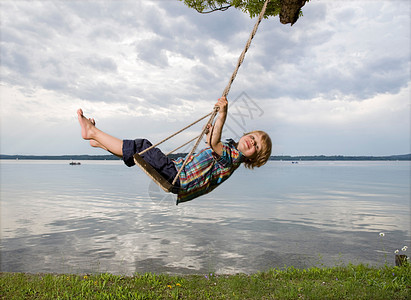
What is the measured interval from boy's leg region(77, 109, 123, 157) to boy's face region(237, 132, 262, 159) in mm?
1011

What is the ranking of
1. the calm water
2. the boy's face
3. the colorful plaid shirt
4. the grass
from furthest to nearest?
the calm water < the grass < the boy's face < the colorful plaid shirt

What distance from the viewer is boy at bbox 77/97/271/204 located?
9.38ft

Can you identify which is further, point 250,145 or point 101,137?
point 250,145

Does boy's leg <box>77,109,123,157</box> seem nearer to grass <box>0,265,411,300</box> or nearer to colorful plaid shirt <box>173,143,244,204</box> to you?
colorful plaid shirt <box>173,143,244,204</box>

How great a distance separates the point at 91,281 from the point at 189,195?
378 cm

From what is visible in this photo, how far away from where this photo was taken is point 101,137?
9.53 ft

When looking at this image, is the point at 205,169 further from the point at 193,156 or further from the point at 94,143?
the point at 94,143

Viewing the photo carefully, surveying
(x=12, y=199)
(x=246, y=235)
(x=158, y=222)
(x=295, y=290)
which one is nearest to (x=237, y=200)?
(x=158, y=222)

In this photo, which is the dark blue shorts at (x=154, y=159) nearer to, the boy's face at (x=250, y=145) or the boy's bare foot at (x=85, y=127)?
the boy's bare foot at (x=85, y=127)

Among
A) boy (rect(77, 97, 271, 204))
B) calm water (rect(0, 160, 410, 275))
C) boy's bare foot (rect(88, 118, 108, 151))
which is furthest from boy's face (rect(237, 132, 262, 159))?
boy's bare foot (rect(88, 118, 108, 151))

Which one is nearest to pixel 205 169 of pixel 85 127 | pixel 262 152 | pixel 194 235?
pixel 262 152

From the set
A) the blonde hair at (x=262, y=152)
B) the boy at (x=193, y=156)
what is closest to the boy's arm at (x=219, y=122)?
the boy at (x=193, y=156)

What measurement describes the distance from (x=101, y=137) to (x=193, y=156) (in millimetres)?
771

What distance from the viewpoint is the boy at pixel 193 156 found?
113 inches
